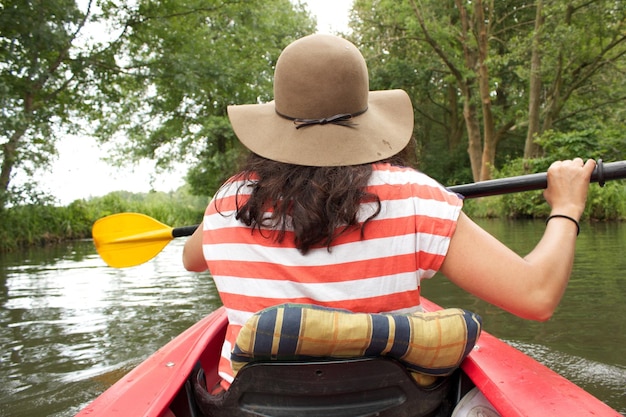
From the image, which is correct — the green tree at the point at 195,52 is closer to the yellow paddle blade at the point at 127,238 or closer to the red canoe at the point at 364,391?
the yellow paddle blade at the point at 127,238

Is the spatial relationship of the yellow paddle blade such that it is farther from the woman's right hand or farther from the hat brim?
the woman's right hand

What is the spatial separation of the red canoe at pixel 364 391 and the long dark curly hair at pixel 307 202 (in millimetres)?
251

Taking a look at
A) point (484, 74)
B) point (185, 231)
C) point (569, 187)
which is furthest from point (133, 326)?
point (484, 74)

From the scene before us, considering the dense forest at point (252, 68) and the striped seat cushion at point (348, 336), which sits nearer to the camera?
the striped seat cushion at point (348, 336)

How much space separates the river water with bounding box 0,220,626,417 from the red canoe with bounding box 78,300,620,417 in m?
1.16

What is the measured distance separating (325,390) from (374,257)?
267 mm

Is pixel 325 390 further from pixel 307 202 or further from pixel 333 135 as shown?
pixel 333 135

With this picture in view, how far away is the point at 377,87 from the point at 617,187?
999cm

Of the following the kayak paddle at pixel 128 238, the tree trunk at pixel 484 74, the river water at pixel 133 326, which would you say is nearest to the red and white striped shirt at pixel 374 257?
the kayak paddle at pixel 128 238

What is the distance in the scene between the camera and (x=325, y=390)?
1.10 metres

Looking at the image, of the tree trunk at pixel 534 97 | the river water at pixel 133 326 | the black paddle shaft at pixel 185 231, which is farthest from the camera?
the tree trunk at pixel 534 97

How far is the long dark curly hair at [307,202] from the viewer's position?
1096mm

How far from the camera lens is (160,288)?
5.74m

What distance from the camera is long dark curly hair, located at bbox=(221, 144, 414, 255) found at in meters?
1.10
